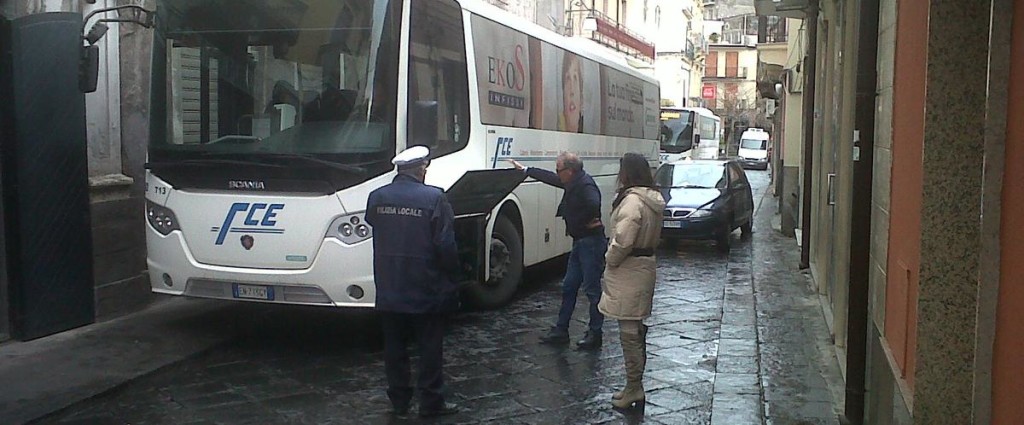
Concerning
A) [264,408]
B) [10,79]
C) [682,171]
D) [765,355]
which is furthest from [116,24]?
[682,171]

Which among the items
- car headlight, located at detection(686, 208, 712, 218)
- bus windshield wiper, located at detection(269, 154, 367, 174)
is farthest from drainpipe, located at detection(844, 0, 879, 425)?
car headlight, located at detection(686, 208, 712, 218)

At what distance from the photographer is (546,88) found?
36.1 feet

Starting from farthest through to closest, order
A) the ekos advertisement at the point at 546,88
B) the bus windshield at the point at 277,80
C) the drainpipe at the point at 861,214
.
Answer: the ekos advertisement at the point at 546,88 < the bus windshield at the point at 277,80 < the drainpipe at the point at 861,214

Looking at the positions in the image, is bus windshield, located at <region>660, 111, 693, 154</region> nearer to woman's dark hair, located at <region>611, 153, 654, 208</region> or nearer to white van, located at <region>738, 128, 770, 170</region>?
white van, located at <region>738, 128, 770, 170</region>

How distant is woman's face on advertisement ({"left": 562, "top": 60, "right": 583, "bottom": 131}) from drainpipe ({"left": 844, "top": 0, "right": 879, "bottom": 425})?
6.30 m

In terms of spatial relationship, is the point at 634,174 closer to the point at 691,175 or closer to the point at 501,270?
the point at 501,270

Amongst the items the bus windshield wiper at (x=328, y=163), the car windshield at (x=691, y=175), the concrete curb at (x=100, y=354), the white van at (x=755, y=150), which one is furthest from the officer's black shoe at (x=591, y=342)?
the white van at (x=755, y=150)

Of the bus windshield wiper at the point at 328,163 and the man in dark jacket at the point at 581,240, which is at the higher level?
the bus windshield wiper at the point at 328,163

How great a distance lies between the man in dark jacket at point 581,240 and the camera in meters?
7.92

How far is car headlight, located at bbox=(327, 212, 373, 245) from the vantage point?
7.32m

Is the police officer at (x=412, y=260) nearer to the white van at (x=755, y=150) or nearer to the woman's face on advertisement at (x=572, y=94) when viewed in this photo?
the woman's face on advertisement at (x=572, y=94)

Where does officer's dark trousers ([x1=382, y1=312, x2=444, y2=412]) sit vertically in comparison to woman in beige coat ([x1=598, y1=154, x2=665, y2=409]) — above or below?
below

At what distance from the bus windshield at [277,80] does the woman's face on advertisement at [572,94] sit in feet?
14.7

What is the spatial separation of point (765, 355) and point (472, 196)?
280cm
